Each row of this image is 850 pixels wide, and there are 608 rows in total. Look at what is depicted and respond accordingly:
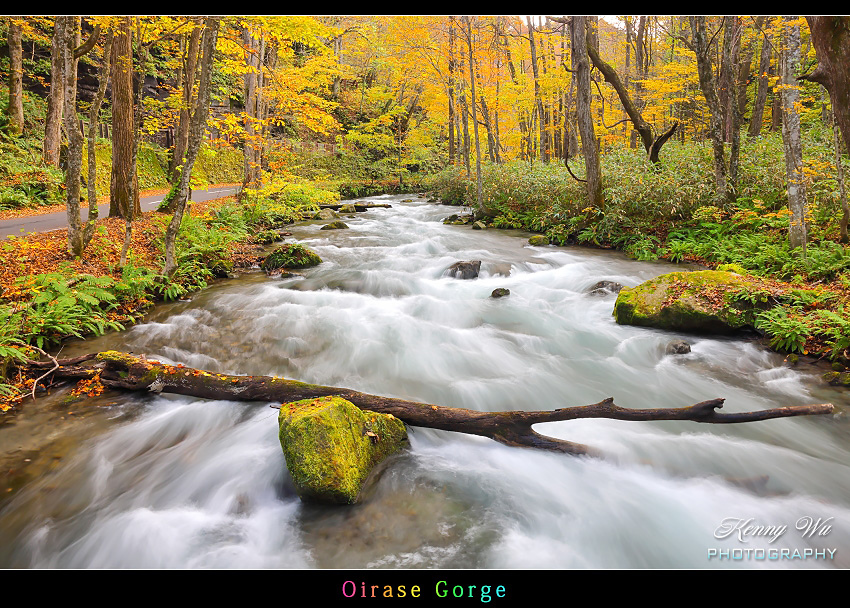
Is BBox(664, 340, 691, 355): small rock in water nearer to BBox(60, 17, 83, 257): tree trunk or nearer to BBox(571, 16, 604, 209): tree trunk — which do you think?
BBox(571, 16, 604, 209): tree trunk

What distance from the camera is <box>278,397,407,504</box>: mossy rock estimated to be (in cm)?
331

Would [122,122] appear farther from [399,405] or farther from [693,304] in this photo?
[693,304]

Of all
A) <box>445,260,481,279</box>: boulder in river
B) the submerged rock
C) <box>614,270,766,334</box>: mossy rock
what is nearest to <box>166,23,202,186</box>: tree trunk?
the submerged rock

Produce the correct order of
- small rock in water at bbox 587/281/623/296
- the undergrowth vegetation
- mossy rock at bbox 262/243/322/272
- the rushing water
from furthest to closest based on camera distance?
mossy rock at bbox 262/243/322/272, small rock in water at bbox 587/281/623/296, the undergrowth vegetation, the rushing water

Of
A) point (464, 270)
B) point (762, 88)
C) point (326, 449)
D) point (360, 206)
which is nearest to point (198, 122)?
point (464, 270)

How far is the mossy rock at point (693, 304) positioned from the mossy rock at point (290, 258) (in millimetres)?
7338

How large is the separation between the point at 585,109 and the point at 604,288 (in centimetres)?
560

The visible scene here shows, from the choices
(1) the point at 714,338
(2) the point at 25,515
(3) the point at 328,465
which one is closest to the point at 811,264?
(1) the point at 714,338

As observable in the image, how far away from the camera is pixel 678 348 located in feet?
20.5

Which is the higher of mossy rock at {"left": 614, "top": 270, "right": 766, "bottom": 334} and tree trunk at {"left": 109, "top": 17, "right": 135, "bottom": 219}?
tree trunk at {"left": 109, "top": 17, "right": 135, "bottom": 219}

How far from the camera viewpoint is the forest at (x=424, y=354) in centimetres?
336

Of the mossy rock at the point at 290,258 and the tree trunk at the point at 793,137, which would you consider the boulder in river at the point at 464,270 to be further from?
the tree trunk at the point at 793,137

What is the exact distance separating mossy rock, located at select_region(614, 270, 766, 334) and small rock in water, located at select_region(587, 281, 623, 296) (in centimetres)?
119

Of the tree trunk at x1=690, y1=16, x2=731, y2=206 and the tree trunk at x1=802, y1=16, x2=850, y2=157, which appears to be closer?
the tree trunk at x1=802, y1=16, x2=850, y2=157
